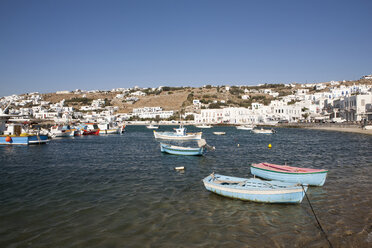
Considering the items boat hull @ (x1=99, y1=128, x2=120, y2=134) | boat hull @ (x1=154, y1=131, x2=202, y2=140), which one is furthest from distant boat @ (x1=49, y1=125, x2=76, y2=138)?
boat hull @ (x1=154, y1=131, x2=202, y2=140)

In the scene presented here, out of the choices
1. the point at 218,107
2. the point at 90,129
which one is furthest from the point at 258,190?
the point at 218,107

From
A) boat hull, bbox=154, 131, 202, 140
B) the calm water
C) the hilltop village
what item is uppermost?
the hilltop village

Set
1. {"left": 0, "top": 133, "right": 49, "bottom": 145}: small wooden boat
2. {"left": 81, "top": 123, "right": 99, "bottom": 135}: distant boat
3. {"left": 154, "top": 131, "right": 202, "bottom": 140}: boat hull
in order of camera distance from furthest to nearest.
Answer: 1. {"left": 81, "top": 123, "right": 99, "bottom": 135}: distant boat
2. {"left": 154, "top": 131, "right": 202, "bottom": 140}: boat hull
3. {"left": 0, "top": 133, "right": 49, "bottom": 145}: small wooden boat

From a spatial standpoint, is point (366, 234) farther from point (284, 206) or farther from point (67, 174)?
point (67, 174)

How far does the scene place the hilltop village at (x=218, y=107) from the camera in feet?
269

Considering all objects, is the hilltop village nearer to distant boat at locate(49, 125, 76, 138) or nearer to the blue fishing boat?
distant boat at locate(49, 125, 76, 138)

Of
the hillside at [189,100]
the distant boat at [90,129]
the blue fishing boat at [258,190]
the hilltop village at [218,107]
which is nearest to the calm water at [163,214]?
the blue fishing boat at [258,190]

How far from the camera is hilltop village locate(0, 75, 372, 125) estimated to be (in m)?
82.1

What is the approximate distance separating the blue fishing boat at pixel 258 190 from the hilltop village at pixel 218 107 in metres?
60.0

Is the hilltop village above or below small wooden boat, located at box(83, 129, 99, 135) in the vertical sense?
above

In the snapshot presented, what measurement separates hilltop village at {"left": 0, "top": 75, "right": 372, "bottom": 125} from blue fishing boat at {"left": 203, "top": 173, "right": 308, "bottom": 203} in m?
60.0

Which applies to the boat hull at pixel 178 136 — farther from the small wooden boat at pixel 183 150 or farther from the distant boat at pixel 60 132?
the distant boat at pixel 60 132

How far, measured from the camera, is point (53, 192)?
12844mm

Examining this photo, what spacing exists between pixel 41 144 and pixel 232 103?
11756cm
